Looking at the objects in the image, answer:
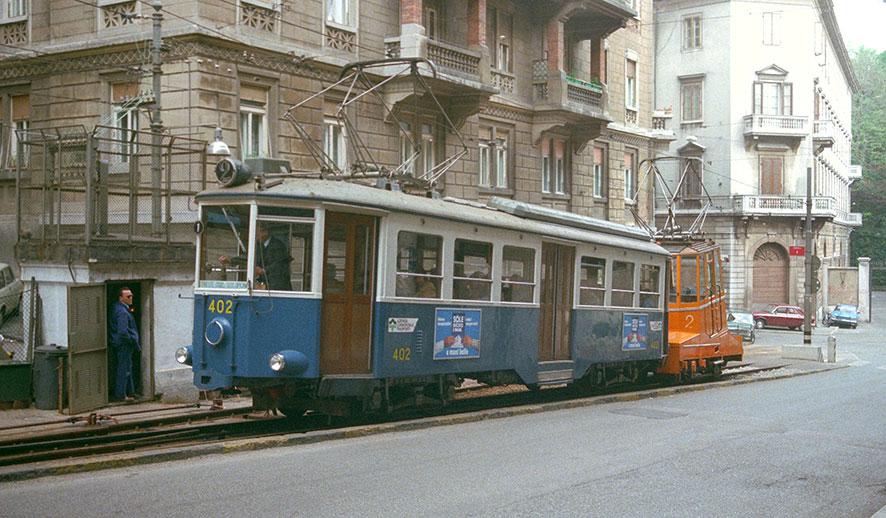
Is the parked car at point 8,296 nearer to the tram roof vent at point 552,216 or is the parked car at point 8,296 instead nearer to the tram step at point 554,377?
the tram roof vent at point 552,216

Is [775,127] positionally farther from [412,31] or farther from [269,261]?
[269,261]

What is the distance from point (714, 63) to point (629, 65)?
25804 millimetres

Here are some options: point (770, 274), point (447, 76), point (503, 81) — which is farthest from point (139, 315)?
point (770, 274)

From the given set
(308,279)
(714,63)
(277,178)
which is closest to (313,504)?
(308,279)

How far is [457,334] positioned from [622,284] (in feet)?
18.4

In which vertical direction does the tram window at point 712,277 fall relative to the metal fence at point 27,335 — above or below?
above

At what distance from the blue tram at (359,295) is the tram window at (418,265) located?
2 centimetres

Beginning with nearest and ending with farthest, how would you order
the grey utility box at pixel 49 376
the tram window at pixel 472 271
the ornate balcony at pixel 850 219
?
the tram window at pixel 472 271 → the grey utility box at pixel 49 376 → the ornate balcony at pixel 850 219

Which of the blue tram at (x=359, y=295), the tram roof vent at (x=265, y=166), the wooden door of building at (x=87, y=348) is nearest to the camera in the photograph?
the blue tram at (x=359, y=295)

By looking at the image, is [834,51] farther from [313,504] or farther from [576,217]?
[313,504]

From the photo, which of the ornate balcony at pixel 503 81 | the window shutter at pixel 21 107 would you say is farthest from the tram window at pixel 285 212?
the ornate balcony at pixel 503 81

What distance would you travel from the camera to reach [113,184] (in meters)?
16.4

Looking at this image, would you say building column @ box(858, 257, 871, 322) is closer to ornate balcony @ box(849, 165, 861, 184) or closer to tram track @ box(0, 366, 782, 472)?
ornate balcony @ box(849, 165, 861, 184)

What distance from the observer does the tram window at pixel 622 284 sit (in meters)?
18.2
